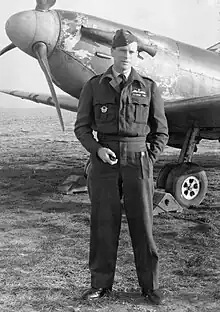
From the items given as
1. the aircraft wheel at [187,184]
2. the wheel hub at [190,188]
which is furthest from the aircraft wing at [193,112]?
the wheel hub at [190,188]

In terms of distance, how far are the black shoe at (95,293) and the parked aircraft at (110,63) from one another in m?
2.91

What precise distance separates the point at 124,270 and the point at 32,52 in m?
3.55

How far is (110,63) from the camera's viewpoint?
6.11m

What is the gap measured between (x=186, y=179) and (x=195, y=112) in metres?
0.90

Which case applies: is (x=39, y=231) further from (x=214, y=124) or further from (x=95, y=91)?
(x=214, y=124)

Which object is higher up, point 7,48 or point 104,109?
point 7,48

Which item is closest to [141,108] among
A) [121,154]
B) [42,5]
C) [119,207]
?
[121,154]

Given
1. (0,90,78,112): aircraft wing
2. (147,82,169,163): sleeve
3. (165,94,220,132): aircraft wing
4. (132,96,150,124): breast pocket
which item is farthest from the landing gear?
(0,90,78,112): aircraft wing

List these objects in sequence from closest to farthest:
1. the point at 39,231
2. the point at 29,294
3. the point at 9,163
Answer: the point at 29,294 → the point at 39,231 → the point at 9,163

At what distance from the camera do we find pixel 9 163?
10180mm

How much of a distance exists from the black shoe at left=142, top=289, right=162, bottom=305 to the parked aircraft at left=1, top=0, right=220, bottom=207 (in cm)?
289

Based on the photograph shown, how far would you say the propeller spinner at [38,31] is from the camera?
572cm

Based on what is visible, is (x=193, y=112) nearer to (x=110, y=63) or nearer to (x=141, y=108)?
(x=110, y=63)

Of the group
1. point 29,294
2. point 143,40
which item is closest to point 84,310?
point 29,294
